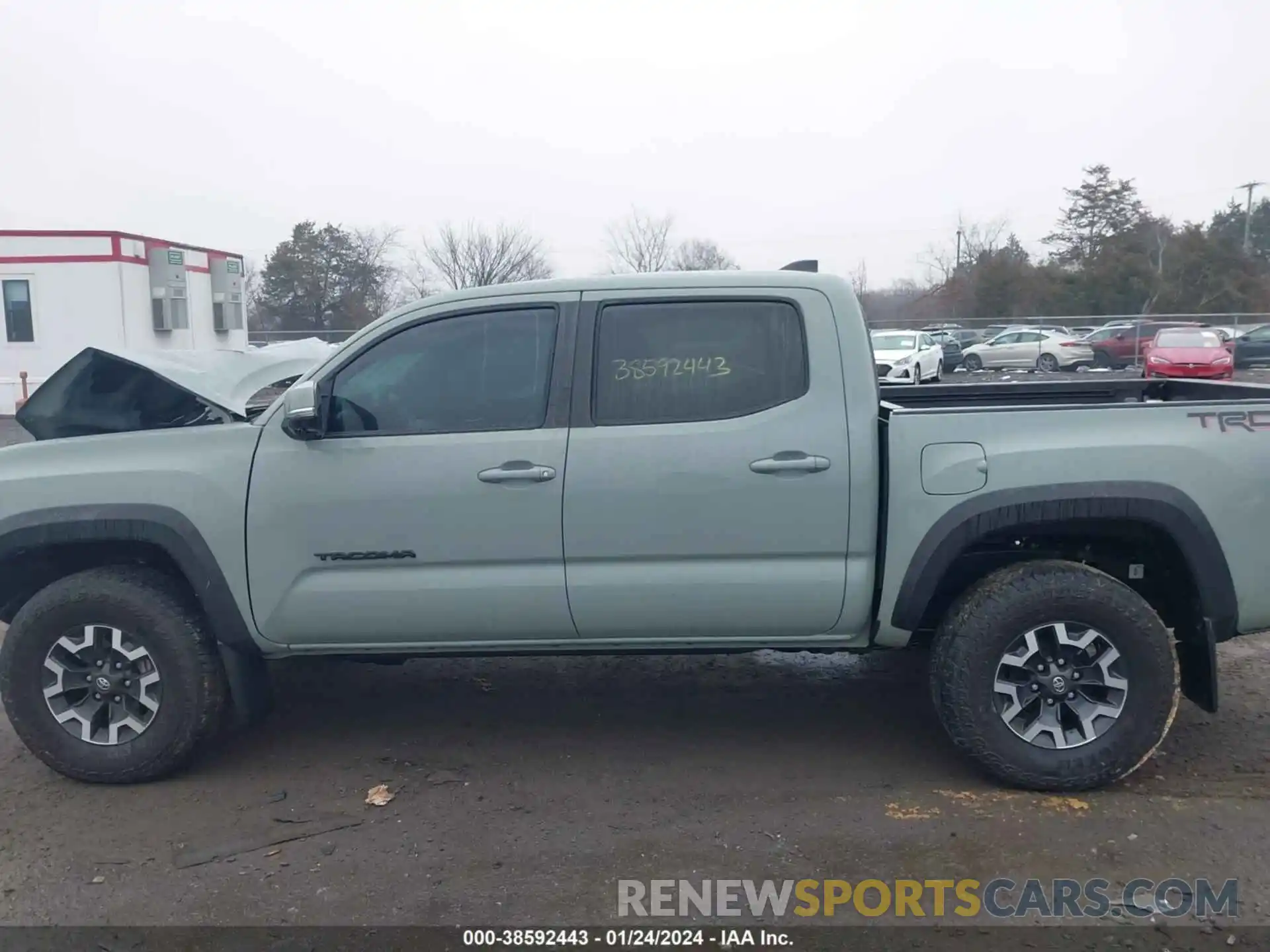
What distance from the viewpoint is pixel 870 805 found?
402 centimetres

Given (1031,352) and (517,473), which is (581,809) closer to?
(517,473)

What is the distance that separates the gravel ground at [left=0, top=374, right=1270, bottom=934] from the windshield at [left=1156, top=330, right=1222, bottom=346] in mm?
21745

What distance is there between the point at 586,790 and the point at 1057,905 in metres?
1.74

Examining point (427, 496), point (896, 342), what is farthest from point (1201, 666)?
point (896, 342)

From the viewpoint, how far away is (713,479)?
4055 millimetres

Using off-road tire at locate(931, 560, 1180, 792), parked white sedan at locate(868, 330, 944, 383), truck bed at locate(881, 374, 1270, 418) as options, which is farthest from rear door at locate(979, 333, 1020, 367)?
off-road tire at locate(931, 560, 1180, 792)

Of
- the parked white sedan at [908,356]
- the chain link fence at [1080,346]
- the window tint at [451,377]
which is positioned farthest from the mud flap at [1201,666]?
the chain link fence at [1080,346]

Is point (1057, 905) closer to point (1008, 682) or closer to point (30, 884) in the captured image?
point (1008, 682)

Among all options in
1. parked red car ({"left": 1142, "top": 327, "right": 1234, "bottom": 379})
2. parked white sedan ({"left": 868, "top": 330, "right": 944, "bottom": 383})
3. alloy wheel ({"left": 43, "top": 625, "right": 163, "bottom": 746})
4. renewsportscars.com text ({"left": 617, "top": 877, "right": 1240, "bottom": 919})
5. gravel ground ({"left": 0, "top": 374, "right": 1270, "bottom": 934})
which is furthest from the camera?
parked white sedan ({"left": 868, "top": 330, "right": 944, "bottom": 383})

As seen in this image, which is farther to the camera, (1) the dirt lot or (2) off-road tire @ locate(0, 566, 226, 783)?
(2) off-road tire @ locate(0, 566, 226, 783)

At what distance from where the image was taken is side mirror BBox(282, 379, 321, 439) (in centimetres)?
407

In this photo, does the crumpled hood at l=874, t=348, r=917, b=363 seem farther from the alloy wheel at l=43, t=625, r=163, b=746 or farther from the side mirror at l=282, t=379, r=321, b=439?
the alloy wheel at l=43, t=625, r=163, b=746

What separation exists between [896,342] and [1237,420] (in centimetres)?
2301

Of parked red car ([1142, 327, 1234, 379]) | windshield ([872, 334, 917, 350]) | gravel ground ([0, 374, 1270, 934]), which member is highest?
windshield ([872, 334, 917, 350])
